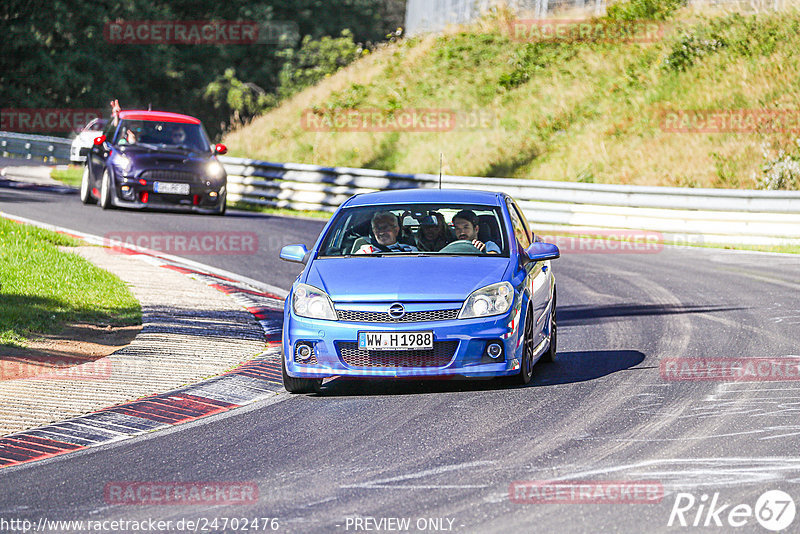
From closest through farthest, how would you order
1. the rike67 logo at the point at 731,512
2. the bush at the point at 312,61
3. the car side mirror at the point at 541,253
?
the rike67 logo at the point at 731,512, the car side mirror at the point at 541,253, the bush at the point at 312,61

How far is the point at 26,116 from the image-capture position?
52344 mm

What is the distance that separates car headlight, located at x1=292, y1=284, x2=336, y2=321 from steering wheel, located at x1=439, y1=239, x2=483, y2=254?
124 centimetres

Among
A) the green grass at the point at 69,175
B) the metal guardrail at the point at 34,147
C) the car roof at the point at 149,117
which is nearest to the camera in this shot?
the car roof at the point at 149,117

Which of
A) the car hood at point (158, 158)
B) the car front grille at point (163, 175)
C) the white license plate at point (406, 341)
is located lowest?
the white license plate at point (406, 341)

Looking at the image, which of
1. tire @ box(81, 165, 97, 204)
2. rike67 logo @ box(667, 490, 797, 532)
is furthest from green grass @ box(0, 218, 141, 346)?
tire @ box(81, 165, 97, 204)

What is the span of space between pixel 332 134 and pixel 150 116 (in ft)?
38.7

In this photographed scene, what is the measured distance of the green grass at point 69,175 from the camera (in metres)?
31.0

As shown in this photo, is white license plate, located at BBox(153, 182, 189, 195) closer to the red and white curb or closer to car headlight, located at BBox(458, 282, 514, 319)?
the red and white curb

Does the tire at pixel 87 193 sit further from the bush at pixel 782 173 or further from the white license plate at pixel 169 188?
the bush at pixel 782 173

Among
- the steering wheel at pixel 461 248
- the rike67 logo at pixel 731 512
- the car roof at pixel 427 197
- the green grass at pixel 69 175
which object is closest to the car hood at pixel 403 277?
the steering wheel at pixel 461 248

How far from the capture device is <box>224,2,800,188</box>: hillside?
28.1 m

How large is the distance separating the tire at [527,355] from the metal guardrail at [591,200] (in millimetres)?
13149

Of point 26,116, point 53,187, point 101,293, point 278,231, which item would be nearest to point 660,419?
point 101,293

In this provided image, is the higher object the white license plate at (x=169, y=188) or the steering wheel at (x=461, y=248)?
the steering wheel at (x=461, y=248)
